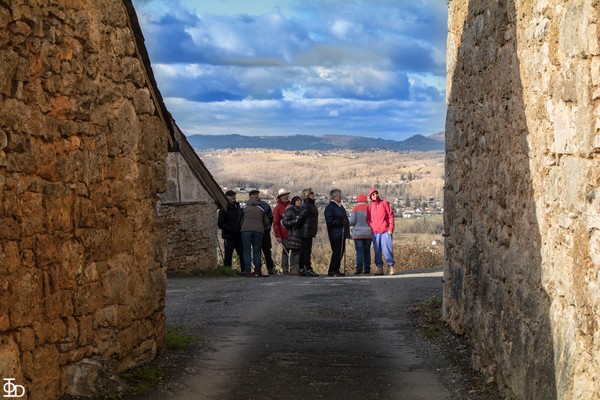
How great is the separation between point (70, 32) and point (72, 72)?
0.32 m

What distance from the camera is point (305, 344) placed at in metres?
11.4

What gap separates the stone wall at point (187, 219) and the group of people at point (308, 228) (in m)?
1.43

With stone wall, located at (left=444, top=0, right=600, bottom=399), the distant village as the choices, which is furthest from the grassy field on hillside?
stone wall, located at (left=444, top=0, right=600, bottom=399)

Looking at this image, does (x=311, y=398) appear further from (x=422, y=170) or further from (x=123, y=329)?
(x=422, y=170)

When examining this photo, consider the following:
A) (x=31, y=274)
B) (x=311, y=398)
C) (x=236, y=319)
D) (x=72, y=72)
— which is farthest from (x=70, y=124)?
(x=236, y=319)

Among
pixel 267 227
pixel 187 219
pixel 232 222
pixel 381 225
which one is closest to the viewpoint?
pixel 381 225

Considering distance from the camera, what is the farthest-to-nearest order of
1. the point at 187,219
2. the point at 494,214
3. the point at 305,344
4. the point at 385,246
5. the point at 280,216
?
the point at 187,219 → the point at 280,216 → the point at 385,246 → the point at 305,344 → the point at 494,214

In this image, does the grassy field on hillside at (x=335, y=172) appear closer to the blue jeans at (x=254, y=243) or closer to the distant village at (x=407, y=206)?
the distant village at (x=407, y=206)

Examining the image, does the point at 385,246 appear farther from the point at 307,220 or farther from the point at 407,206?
the point at 407,206

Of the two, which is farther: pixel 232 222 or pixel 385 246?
pixel 232 222

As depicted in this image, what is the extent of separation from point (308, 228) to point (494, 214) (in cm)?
1273

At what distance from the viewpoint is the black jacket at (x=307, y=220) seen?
21594 millimetres

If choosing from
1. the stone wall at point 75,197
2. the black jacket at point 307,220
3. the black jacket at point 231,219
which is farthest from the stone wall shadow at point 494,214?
the black jacket at point 231,219

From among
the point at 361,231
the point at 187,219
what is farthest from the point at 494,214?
the point at 187,219
